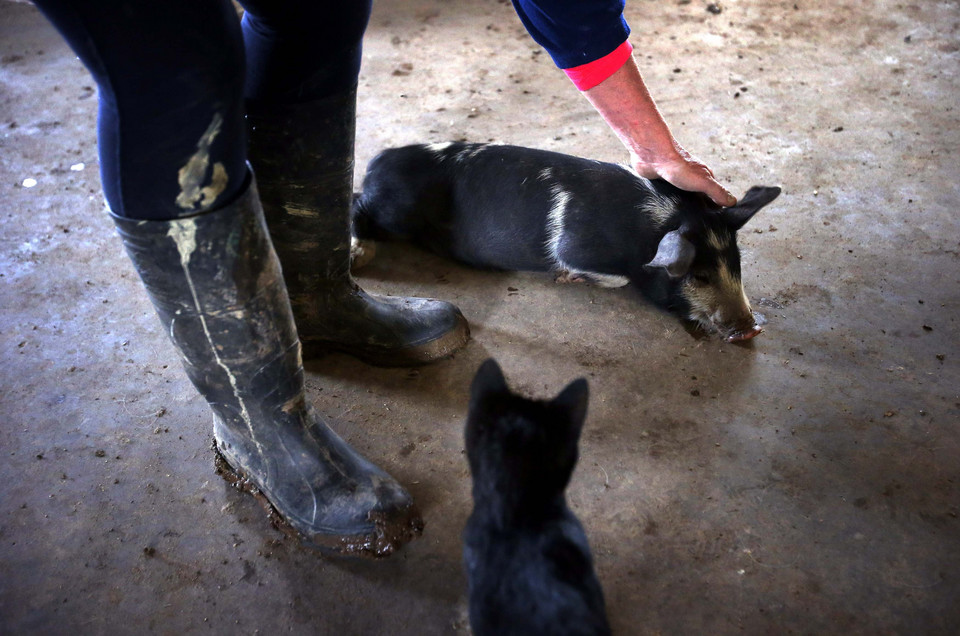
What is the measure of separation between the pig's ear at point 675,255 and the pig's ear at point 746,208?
0.15 meters

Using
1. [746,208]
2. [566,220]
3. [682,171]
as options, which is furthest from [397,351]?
[746,208]

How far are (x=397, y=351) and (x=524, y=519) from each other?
84 cm

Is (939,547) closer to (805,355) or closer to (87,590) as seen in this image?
(805,355)

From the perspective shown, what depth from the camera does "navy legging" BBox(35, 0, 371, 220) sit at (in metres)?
0.98

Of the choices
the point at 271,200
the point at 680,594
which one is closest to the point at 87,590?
the point at 271,200

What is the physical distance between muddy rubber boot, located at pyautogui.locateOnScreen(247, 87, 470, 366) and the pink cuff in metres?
0.52

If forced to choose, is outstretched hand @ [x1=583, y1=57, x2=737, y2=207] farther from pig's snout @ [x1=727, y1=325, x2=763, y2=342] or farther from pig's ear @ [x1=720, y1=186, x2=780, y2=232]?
A: pig's snout @ [x1=727, y1=325, x2=763, y2=342]

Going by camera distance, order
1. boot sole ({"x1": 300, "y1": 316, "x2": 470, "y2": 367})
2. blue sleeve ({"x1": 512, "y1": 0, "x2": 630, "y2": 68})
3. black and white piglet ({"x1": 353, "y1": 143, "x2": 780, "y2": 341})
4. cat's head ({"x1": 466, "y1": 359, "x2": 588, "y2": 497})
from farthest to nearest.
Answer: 1. black and white piglet ({"x1": 353, "y1": 143, "x2": 780, "y2": 341})
2. boot sole ({"x1": 300, "y1": 316, "x2": 470, "y2": 367})
3. blue sleeve ({"x1": 512, "y1": 0, "x2": 630, "y2": 68})
4. cat's head ({"x1": 466, "y1": 359, "x2": 588, "y2": 497})

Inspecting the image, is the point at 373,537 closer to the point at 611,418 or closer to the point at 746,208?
the point at 611,418

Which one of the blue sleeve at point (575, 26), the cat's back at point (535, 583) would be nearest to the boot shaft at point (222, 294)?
the cat's back at point (535, 583)

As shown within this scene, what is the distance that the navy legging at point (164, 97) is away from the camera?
3.22 ft

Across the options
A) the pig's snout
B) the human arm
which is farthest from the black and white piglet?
the human arm

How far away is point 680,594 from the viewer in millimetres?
1392

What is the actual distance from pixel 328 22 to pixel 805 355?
1440mm
